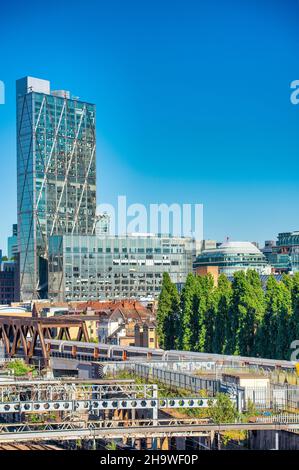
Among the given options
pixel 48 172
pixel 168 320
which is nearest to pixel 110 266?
pixel 48 172

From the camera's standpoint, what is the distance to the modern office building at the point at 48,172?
153750 millimetres

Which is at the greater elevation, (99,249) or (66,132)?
(66,132)

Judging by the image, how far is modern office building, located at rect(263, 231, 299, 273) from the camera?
160 meters

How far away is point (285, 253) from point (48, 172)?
4498cm

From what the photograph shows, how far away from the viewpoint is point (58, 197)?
519 feet

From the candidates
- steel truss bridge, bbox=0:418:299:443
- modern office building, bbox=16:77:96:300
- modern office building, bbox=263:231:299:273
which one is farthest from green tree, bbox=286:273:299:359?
modern office building, bbox=263:231:299:273

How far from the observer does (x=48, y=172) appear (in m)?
156

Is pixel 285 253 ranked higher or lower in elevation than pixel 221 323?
higher

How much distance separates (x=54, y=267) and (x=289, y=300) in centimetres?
9013

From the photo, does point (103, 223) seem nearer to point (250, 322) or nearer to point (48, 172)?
point (48, 172)

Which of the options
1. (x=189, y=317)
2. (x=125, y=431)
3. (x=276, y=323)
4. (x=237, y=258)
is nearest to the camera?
(x=125, y=431)

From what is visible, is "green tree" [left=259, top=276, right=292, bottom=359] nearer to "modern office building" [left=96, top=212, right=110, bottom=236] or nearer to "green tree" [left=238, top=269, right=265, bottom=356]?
"green tree" [left=238, top=269, right=265, bottom=356]

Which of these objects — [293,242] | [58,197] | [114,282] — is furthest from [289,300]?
[293,242]
